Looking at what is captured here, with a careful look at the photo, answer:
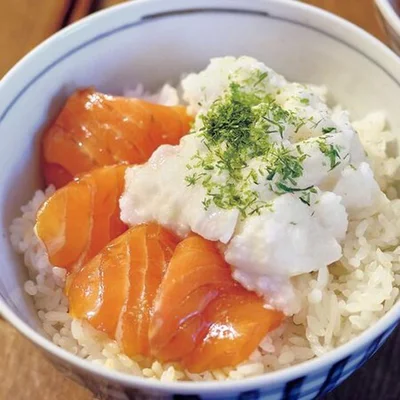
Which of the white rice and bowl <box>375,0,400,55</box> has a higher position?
bowl <box>375,0,400,55</box>

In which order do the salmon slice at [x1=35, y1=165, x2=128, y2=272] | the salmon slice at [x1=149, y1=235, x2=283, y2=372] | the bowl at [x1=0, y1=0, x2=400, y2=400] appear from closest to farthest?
the salmon slice at [x1=149, y1=235, x2=283, y2=372], the salmon slice at [x1=35, y1=165, x2=128, y2=272], the bowl at [x1=0, y1=0, x2=400, y2=400]

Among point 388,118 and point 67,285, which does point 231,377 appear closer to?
point 67,285

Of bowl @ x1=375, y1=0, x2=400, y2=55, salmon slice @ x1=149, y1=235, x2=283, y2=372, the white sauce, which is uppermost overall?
bowl @ x1=375, y1=0, x2=400, y2=55

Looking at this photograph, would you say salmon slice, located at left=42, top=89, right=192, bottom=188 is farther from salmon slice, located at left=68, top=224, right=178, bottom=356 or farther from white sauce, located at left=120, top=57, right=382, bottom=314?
salmon slice, located at left=68, top=224, right=178, bottom=356

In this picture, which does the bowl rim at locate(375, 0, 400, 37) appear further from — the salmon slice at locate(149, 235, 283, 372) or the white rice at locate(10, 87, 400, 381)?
the salmon slice at locate(149, 235, 283, 372)

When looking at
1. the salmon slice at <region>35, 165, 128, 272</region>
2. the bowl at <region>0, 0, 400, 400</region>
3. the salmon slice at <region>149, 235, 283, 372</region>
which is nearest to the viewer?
the salmon slice at <region>149, 235, 283, 372</region>

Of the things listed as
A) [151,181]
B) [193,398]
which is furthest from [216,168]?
[193,398]

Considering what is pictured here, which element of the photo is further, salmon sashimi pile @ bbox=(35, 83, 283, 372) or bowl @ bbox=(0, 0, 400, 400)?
bowl @ bbox=(0, 0, 400, 400)

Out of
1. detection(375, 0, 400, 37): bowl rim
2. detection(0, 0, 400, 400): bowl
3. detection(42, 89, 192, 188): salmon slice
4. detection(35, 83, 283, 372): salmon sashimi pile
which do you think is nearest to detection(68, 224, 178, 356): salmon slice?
detection(35, 83, 283, 372): salmon sashimi pile

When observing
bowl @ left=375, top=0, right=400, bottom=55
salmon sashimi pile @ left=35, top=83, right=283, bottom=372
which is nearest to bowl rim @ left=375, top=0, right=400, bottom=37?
bowl @ left=375, top=0, right=400, bottom=55
